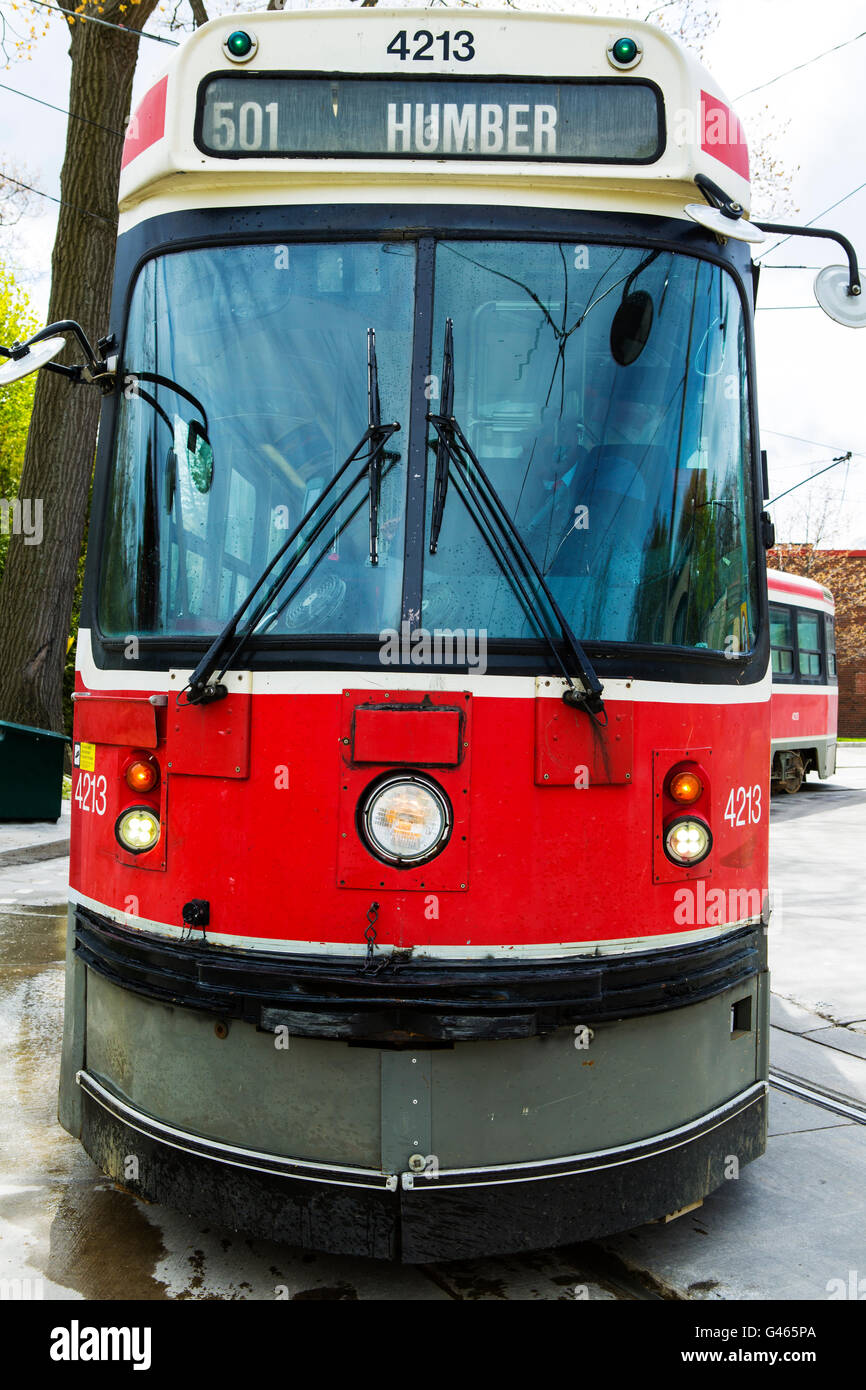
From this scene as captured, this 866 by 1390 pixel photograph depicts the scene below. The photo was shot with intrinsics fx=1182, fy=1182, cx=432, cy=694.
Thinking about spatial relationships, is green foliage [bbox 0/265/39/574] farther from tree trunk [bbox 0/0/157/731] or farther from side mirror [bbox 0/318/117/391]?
side mirror [bbox 0/318/117/391]

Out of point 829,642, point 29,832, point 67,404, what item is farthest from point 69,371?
point 829,642

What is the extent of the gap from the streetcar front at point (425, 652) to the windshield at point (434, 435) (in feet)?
0.04

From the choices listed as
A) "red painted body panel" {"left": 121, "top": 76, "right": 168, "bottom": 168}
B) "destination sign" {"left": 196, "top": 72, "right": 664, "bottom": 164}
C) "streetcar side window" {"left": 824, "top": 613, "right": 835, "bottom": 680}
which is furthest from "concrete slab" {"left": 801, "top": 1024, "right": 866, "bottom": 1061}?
"streetcar side window" {"left": 824, "top": 613, "right": 835, "bottom": 680}

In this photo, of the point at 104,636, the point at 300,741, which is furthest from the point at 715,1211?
the point at 104,636

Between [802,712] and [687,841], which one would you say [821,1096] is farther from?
[802,712]

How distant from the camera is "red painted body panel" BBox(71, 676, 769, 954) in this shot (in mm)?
2979

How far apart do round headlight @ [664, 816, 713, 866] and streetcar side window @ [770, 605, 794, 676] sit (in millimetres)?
15230

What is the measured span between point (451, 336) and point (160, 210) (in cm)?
101

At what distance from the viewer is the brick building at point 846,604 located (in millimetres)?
39719

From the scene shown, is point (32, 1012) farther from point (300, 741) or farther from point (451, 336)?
point (451, 336)

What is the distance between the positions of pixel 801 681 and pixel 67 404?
12142 mm

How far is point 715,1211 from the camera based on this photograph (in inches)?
152

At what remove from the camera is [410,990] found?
2838mm

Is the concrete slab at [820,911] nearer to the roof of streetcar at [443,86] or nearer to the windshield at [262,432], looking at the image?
the windshield at [262,432]
